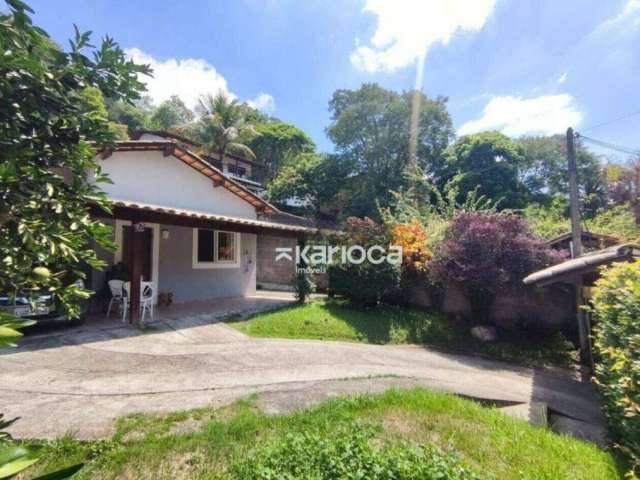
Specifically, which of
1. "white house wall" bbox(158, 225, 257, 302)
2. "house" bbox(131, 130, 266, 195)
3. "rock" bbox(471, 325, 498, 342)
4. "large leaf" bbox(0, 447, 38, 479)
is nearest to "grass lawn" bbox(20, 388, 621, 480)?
"large leaf" bbox(0, 447, 38, 479)

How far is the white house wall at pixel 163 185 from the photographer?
31.0 ft

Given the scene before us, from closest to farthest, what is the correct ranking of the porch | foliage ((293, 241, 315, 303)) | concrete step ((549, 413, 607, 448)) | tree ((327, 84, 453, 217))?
concrete step ((549, 413, 607, 448)) < the porch < foliage ((293, 241, 315, 303)) < tree ((327, 84, 453, 217))

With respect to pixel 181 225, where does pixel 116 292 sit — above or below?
below

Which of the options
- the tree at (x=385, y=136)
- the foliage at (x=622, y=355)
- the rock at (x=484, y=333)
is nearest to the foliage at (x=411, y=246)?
the rock at (x=484, y=333)

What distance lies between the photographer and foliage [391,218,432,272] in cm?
1145

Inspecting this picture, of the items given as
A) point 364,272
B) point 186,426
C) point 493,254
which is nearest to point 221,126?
point 364,272

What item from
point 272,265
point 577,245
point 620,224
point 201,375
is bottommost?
point 201,375

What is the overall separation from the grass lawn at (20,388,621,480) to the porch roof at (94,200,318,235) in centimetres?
406

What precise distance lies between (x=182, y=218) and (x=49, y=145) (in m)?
7.01

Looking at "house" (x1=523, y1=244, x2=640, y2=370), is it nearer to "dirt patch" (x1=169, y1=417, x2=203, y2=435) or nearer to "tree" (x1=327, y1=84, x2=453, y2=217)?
"dirt patch" (x1=169, y1=417, x2=203, y2=435)

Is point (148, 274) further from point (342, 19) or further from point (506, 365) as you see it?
point (506, 365)

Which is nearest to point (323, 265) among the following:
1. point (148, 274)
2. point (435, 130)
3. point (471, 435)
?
point (148, 274)

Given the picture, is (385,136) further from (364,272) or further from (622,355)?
(622,355)

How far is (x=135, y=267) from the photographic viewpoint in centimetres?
789
